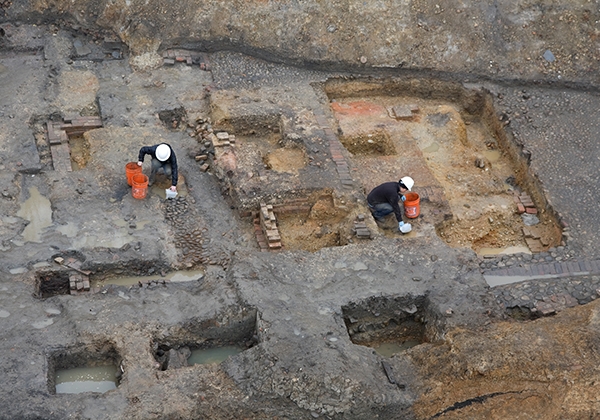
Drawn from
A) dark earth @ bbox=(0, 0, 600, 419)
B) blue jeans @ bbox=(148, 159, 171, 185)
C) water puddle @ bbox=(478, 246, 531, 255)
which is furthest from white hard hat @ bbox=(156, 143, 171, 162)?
water puddle @ bbox=(478, 246, 531, 255)

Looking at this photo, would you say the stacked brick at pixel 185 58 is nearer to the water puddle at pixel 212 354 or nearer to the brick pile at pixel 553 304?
the water puddle at pixel 212 354

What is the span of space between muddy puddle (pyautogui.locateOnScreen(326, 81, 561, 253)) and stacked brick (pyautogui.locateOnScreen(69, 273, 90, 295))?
4364 mm

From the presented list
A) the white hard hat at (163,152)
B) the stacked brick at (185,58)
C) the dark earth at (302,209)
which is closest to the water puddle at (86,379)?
the dark earth at (302,209)

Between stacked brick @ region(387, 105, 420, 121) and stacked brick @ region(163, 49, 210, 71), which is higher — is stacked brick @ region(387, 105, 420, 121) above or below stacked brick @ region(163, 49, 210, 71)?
below

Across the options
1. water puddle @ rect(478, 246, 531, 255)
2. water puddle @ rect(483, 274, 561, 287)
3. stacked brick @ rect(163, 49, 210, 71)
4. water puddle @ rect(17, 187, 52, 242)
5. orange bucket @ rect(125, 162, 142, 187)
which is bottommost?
water puddle @ rect(483, 274, 561, 287)

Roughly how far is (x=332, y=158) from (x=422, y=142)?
1.95 meters

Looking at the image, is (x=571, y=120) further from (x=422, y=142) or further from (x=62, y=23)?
(x=62, y=23)

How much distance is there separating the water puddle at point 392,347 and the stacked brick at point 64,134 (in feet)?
18.1

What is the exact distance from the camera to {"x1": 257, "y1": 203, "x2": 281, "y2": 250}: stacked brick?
10938 millimetres

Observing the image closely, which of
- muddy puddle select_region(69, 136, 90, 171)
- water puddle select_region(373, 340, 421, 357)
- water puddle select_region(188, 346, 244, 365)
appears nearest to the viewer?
water puddle select_region(188, 346, 244, 365)

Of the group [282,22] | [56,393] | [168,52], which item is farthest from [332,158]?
[56,393]

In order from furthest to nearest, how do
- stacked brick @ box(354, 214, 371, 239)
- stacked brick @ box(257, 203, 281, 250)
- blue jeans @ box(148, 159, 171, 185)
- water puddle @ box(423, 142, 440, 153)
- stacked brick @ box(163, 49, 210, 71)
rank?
stacked brick @ box(163, 49, 210, 71) < water puddle @ box(423, 142, 440, 153) < blue jeans @ box(148, 159, 171, 185) < stacked brick @ box(257, 203, 281, 250) < stacked brick @ box(354, 214, 371, 239)

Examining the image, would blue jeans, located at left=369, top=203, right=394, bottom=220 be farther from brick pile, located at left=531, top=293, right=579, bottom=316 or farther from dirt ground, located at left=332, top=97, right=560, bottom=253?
brick pile, located at left=531, top=293, right=579, bottom=316

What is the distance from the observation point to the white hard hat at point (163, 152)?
11.4 meters
